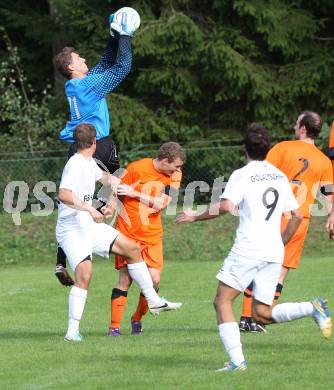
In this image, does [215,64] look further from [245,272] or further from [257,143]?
[245,272]

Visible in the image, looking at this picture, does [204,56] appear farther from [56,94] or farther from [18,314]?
[18,314]

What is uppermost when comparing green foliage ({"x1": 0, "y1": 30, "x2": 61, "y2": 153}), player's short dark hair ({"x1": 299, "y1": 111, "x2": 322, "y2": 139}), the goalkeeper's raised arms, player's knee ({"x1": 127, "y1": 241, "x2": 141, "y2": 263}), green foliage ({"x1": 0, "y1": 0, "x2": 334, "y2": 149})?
the goalkeeper's raised arms

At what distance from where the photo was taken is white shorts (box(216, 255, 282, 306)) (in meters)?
7.63

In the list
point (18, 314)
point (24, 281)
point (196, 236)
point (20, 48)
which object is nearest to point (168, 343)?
point (18, 314)

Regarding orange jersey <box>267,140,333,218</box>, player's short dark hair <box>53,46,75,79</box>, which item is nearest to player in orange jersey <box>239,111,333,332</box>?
orange jersey <box>267,140,333,218</box>

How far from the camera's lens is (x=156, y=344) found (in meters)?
9.43

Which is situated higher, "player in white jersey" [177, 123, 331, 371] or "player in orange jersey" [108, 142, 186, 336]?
"player in white jersey" [177, 123, 331, 371]

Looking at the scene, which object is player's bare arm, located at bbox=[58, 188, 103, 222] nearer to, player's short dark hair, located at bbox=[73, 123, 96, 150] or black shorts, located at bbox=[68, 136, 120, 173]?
player's short dark hair, located at bbox=[73, 123, 96, 150]

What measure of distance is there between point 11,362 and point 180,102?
17.1 meters

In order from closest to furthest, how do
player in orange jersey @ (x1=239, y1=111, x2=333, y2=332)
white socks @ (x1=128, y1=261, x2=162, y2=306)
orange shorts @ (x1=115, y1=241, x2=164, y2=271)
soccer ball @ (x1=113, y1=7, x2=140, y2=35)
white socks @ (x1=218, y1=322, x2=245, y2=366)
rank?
Answer: white socks @ (x1=218, y1=322, x2=245, y2=366)
white socks @ (x1=128, y1=261, x2=162, y2=306)
player in orange jersey @ (x1=239, y1=111, x2=333, y2=332)
soccer ball @ (x1=113, y1=7, x2=140, y2=35)
orange shorts @ (x1=115, y1=241, x2=164, y2=271)

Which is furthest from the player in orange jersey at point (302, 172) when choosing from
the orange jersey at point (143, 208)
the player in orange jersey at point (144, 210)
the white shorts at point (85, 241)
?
the white shorts at point (85, 241)

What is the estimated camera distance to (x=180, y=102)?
25.4 metres

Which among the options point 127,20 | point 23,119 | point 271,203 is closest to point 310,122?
point 127,20

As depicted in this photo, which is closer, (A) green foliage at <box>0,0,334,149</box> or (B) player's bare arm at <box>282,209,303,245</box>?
(B) player's bare arm at <box>282,209,303,245</box>
